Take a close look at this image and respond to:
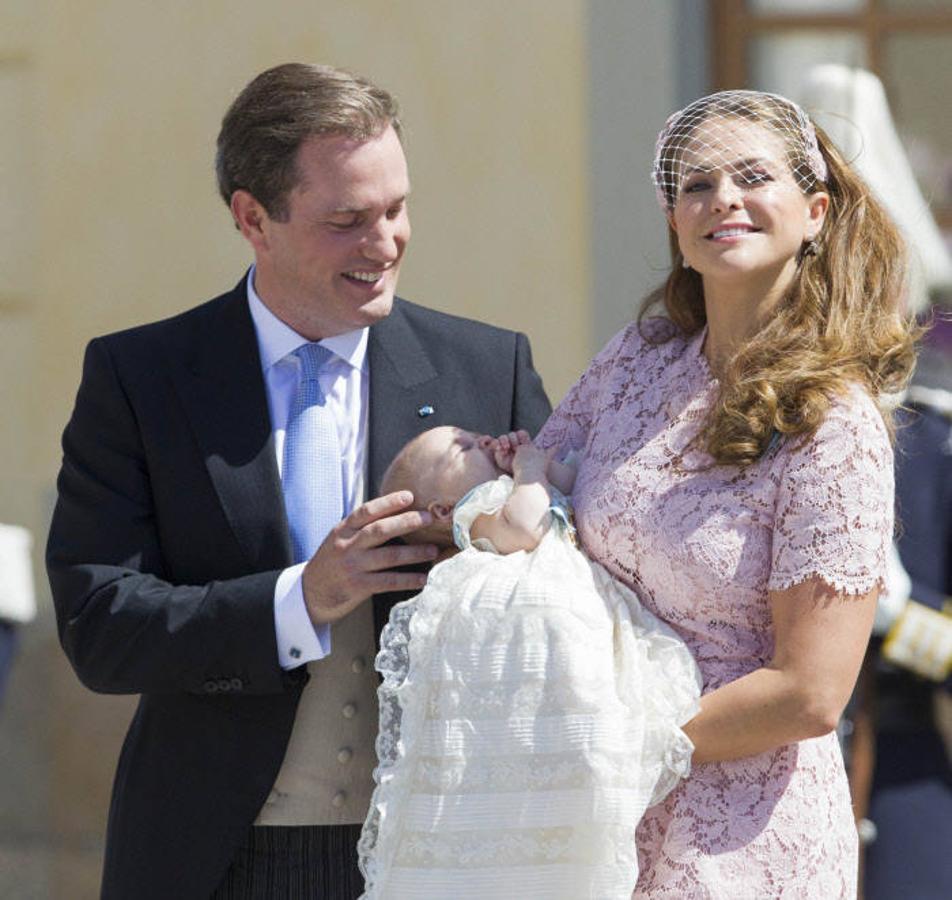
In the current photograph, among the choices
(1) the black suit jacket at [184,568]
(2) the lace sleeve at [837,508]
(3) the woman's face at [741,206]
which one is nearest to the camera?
(2) the lace sleeve at [837,508]

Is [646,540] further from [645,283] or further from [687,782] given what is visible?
[645,283]

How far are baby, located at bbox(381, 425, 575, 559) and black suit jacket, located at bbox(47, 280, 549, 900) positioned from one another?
0.19 metres

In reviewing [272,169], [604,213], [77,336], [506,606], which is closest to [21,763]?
[77,336]

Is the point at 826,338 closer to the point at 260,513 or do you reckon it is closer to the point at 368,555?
the point at 368,555

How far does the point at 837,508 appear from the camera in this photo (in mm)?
2703

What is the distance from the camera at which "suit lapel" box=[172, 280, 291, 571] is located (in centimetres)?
320

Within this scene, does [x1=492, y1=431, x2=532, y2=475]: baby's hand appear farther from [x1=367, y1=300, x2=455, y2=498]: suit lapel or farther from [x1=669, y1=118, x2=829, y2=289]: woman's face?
[x1=669, y1=118, x2=829, y2=289]: woman's face

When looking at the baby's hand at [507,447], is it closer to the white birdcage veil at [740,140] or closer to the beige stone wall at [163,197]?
the white birdcage veil at [740,140]

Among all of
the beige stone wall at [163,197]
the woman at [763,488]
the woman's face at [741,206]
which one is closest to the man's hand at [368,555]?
the woman at [763,488]

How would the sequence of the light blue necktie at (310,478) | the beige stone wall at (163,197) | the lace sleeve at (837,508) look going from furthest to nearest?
the beige stone wall at (163,197), the light blue necktie at (310,478), the lace sleeve at (837,508)

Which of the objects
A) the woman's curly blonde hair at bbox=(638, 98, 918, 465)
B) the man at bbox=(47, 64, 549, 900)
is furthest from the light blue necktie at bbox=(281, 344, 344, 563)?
the woman's curly blonde hair at bbox=(638, 98, 918, 465)

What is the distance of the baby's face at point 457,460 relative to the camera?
303 centimetres

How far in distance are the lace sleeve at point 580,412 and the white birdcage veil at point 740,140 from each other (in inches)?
11.5

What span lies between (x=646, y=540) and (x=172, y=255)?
381 centimetres
